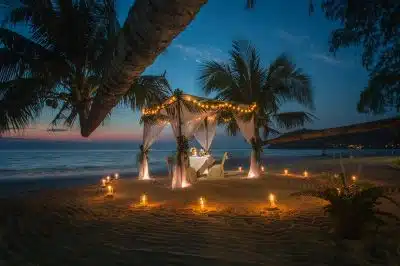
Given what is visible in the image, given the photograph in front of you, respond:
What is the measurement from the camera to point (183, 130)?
9031mm

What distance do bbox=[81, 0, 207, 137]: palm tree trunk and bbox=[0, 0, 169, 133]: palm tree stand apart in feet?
13.7

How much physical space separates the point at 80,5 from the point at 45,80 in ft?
5.87

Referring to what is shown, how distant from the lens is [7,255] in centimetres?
294

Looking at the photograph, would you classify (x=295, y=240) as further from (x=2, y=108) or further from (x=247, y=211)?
(x=2, y=108)

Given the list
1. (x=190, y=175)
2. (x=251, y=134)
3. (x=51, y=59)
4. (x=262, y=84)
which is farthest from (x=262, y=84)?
(x=51, y=59)

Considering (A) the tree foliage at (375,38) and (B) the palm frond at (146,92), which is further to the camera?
(B) the palm frond at (146,92)

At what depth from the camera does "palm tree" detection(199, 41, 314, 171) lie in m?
13.0

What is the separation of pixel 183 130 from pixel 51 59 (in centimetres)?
436

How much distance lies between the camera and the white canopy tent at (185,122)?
28.6 feet

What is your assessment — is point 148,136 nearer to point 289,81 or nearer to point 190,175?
point 190,175

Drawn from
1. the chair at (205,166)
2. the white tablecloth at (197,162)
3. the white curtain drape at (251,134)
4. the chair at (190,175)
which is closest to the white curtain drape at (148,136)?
the white tablecloth at (197,162)

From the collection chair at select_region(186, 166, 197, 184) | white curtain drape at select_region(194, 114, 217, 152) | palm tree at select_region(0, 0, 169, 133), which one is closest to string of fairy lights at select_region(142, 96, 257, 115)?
chair at select_region(186, 166, 197, 184)

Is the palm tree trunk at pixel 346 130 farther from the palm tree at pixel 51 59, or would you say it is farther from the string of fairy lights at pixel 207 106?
the string of fairy lights at pixel 207 106

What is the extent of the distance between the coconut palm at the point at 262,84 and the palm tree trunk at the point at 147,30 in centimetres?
1136
